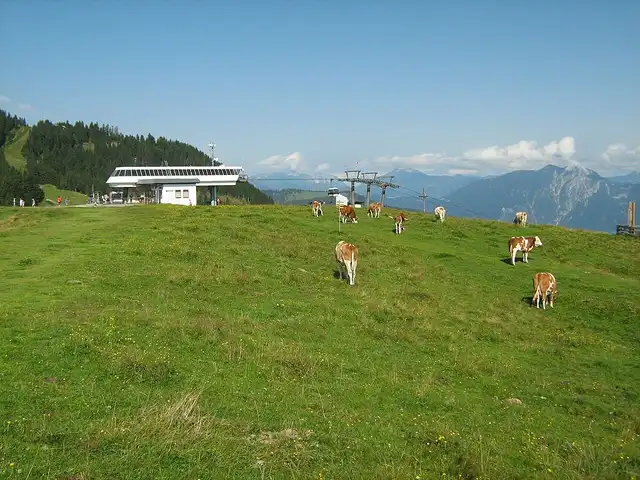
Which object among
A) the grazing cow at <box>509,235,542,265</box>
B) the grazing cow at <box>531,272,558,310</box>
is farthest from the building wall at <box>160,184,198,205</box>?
the grazing cow at <box>531,272,558,310</box>

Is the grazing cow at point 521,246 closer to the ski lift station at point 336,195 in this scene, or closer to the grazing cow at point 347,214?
the grazing cow at point 347,214

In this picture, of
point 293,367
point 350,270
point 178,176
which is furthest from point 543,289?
point 178,176

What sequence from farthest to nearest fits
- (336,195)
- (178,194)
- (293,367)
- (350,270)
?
(336,195), (178,194), (350,270), (293,367)

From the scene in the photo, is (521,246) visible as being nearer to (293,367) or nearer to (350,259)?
(350,259)

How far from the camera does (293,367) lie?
1457 centimetres

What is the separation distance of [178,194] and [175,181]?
1198cm

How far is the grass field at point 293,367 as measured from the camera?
9.84 metres

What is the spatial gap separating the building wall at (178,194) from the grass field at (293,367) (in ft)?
132

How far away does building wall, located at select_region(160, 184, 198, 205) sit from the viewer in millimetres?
73000

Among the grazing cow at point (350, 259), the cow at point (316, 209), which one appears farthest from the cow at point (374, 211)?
the grazing cow at point (350, 259)

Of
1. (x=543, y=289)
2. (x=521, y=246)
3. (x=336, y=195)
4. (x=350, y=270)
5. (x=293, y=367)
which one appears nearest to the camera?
(x=293, y=367)

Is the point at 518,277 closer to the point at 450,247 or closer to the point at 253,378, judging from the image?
the point at 450,247

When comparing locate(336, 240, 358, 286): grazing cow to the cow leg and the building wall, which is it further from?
the building wall

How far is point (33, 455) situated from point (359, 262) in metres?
24.7
